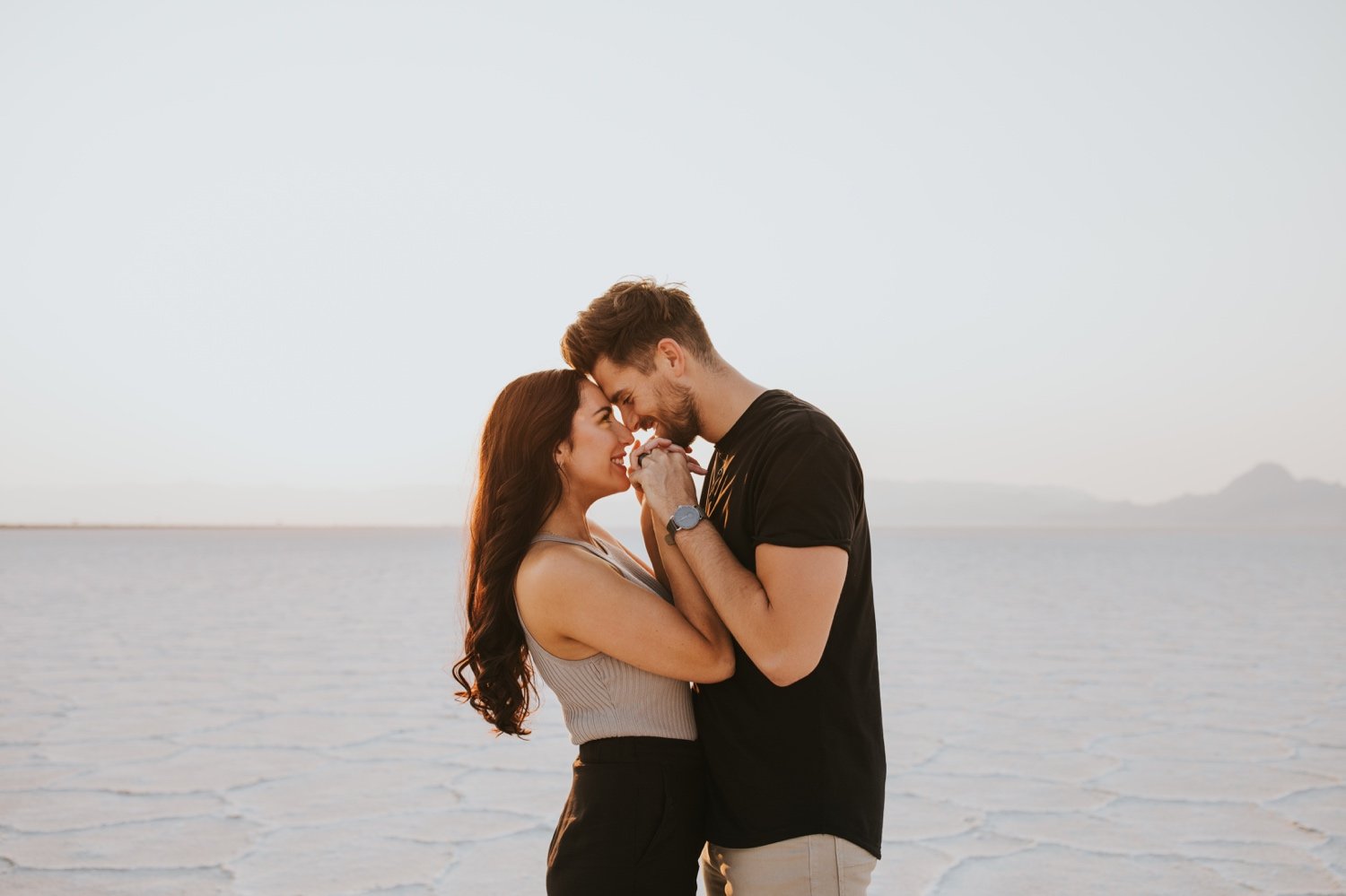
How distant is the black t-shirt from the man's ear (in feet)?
0.55

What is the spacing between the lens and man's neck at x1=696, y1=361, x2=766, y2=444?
6.84ft

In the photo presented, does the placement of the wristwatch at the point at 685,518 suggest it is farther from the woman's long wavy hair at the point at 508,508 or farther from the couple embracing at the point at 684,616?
the woman's long wavy hair at the point at 508,508

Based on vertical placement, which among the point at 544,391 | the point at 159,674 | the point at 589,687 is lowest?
the point at 159,674

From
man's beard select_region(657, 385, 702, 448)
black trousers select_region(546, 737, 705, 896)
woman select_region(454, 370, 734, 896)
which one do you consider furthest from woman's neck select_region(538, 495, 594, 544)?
black trousers select_region(546, 737, 705, 896)

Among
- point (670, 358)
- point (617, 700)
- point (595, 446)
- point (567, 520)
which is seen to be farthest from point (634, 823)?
point (670, 358)

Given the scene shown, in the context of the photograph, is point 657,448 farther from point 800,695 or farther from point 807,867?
point 807,867

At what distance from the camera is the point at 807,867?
1856 millimetres

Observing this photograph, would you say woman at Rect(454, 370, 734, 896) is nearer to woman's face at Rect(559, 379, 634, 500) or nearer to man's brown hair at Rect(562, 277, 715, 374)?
woman's face at Rect(559, 379, 634, 500)

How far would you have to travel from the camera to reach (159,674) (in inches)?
299

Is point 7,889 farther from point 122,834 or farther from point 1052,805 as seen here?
point 1052,805

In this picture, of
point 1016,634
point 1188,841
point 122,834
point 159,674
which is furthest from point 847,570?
point 1016,634

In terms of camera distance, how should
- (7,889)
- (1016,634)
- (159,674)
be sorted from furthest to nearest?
(1016,634), (159,674), (7,889)

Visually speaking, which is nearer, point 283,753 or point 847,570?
point 847,570

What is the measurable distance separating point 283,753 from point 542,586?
3791 mm
